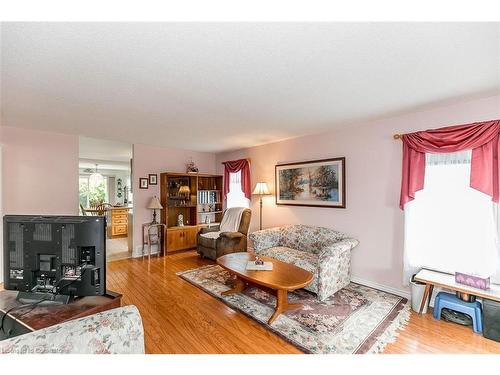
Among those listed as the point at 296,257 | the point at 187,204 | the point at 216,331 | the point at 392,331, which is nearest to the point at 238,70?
the point at 216,331

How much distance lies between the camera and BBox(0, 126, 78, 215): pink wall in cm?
331

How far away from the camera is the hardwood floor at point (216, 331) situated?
1896mm

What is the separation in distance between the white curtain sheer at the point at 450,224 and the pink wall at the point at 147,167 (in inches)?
174

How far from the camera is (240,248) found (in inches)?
176

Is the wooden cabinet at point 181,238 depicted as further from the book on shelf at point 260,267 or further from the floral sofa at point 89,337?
the floral sofa at point 89,337

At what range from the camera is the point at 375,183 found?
3.12 meters

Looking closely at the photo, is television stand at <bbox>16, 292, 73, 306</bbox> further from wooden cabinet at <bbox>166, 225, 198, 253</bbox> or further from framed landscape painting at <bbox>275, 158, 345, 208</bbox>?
wooden cabinet at <bbox>166, 225, 198, 253</bbox>

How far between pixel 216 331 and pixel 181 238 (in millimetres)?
3020

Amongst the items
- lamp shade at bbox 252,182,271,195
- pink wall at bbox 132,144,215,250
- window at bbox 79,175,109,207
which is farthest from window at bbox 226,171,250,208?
window at bbox 79,175,109,207

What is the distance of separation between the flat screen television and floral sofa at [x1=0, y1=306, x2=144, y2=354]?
1.39ft

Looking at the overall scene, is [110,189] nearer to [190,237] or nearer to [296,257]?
[190,237]

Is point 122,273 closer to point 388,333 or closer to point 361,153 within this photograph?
point 388,333

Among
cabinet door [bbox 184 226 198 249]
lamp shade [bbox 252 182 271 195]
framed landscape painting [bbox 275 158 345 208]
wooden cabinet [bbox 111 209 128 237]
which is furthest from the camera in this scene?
wooden cabinet [bbox 111 209 128 237]

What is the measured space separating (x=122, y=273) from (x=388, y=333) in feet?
12.0
